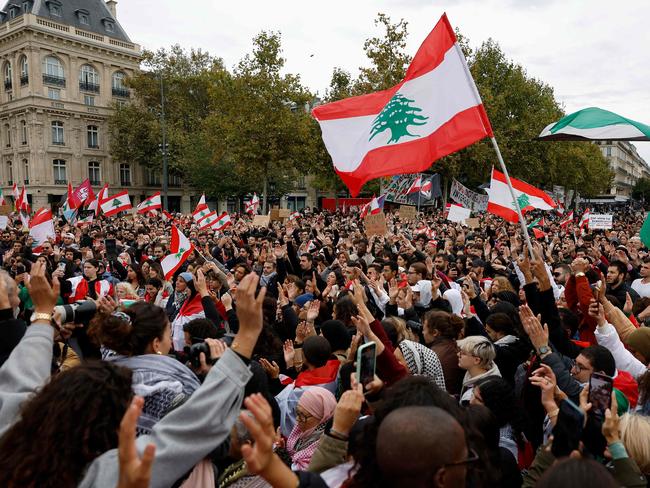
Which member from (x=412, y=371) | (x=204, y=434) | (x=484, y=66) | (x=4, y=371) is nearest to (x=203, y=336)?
(x=412, y=371)

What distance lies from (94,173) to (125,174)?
300 centimetres

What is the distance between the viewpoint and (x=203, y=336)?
4441 millimetres

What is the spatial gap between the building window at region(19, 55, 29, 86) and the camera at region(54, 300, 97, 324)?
165ft

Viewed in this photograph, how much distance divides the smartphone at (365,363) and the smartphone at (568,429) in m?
0.83

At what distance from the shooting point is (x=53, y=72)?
46.8m

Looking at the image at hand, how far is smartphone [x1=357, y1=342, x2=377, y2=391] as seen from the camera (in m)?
2.49

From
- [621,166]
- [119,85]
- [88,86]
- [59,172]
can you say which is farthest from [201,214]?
[621,166]

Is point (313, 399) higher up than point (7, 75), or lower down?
lower down

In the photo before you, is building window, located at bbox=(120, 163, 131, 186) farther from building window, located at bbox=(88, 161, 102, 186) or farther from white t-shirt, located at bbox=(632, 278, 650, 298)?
white t-shirt, located at bbox=(632, 278, 650, 298)

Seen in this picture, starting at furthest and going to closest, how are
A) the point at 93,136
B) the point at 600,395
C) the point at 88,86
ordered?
the point at 93,136, the point at 88,86, the point at 600,395

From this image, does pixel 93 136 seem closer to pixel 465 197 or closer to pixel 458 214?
pixel 465 197

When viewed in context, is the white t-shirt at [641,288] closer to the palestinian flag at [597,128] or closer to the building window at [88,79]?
the palestinian flag at [597,128]

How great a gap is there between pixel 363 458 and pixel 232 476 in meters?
1.11

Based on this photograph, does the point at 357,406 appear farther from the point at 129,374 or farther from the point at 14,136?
the point at 14,136
